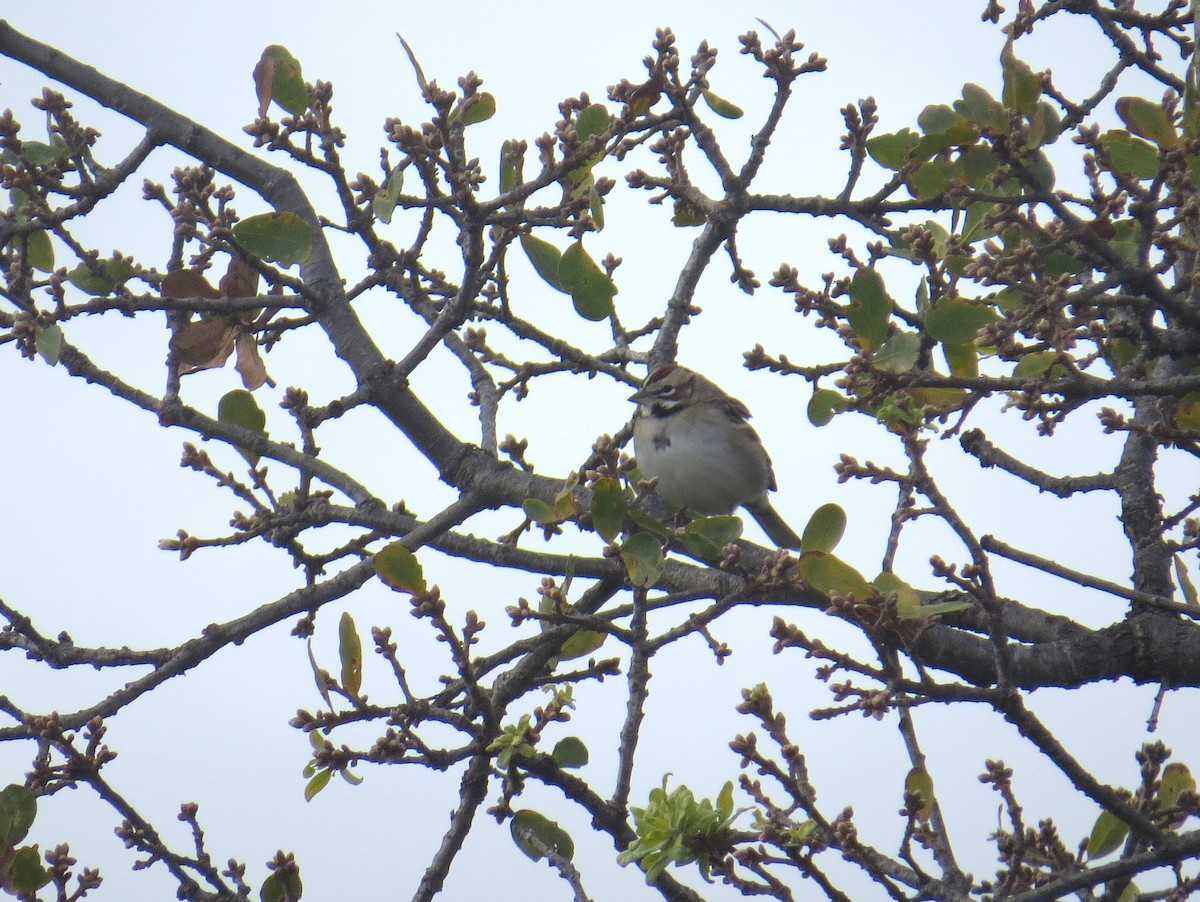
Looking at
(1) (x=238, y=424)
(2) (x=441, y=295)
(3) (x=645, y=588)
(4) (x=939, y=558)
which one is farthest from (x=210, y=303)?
(4) (x=939, y=558)

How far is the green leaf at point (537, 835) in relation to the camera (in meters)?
3.26

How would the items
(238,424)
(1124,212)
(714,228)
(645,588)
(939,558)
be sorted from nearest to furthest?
1. (939,558)
2. (645,588)
3. (1124,212)
4. (238,424)
5. (714,228)

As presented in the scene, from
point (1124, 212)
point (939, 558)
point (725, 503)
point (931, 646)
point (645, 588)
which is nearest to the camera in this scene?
point (939, 558)

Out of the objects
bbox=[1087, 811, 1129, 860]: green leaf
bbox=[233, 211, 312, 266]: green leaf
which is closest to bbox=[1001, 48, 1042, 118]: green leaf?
bbox=[1087, 811, 1129, 860]: green leaf

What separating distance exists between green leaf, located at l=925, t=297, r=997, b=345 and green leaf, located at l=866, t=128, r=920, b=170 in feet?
2.78

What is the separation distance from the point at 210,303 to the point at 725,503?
10.8 feet

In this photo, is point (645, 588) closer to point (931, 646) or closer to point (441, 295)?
point (931, 646)

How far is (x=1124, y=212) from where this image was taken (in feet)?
10.5

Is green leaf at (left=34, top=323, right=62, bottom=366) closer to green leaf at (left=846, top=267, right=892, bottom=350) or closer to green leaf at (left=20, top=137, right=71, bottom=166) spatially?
green leaf at (left=20, top=137, right=71, bottom=166)

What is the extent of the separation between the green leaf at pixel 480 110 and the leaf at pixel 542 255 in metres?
0.39

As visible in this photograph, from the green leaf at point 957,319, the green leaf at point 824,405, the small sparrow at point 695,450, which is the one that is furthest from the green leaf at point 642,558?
the small sparrow at point 695,450

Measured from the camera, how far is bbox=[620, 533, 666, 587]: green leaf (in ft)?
9.50

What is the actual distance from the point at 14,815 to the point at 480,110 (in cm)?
239

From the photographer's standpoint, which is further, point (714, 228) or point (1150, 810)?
point (714, 228)
